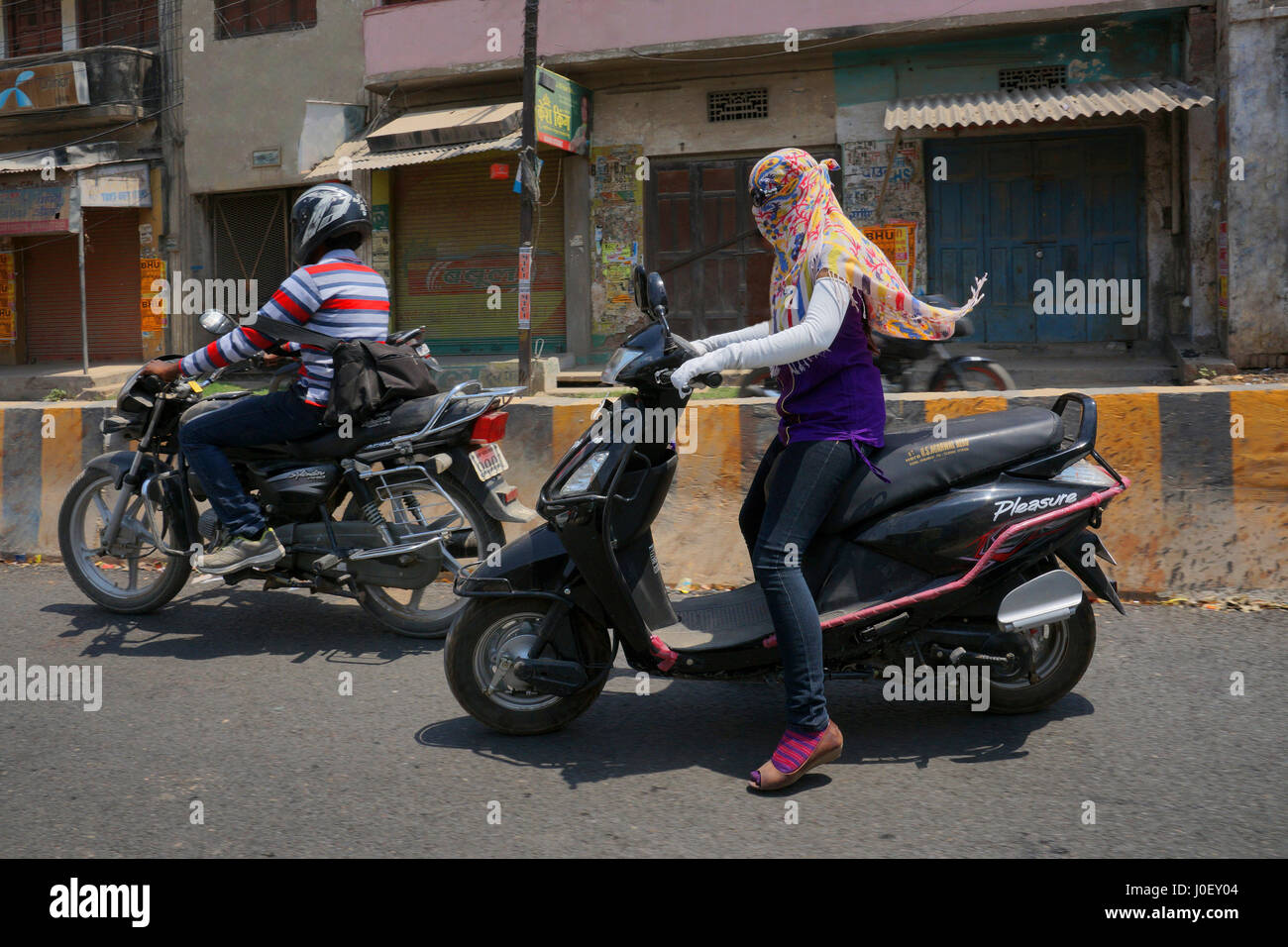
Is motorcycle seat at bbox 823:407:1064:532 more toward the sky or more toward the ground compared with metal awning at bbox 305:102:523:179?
more toward the ground

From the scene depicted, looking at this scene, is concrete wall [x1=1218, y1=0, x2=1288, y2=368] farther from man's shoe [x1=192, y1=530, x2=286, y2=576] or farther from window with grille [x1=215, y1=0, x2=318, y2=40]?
window with grille [x1=215, y1=0, x2=318, y2=40]

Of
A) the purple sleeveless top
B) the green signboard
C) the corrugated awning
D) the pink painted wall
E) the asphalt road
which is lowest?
the asphalt road

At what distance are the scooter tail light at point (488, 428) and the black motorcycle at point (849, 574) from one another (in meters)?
1.22

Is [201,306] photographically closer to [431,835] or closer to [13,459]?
[13,459]

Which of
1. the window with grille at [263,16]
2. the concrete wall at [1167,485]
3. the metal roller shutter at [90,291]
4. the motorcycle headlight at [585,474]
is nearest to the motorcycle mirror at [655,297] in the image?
the motorcycle headlight at [585,474]

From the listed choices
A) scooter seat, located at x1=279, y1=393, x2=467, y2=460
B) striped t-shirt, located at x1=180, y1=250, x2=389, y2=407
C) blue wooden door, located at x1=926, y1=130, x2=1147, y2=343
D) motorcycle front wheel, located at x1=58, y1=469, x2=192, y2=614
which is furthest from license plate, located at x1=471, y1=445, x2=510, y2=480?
blue wooden door, located at x1=926, y1=130, x2=1147, y2=343

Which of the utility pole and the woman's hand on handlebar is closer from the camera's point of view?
the woman's hand on handlebar

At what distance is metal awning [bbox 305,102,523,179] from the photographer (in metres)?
16.1

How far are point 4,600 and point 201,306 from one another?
1621 centimetres

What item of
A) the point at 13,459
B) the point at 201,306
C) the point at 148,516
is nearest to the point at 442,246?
the point at 201,306

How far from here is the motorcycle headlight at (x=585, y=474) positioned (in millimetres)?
3643

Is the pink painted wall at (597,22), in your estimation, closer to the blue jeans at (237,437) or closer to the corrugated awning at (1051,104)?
the corrugated awning at (1051,104)

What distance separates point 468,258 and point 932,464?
15.7 m

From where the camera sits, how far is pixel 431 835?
3.12 meters
